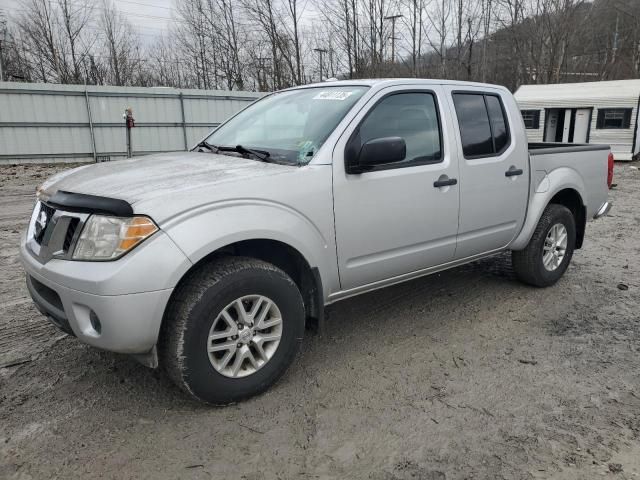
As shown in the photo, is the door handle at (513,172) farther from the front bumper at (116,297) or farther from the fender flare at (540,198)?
the front bumper at (116,297)

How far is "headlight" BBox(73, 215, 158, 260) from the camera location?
242cm

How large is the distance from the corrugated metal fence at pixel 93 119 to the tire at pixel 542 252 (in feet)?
57.2

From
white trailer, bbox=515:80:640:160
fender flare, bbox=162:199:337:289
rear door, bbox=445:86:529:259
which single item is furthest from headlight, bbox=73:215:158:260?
white trailer, bbox=515:80:640:160

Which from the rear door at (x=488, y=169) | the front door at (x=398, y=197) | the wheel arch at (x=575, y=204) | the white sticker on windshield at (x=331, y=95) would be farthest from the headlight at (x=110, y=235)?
the wheel arch at (x=575, y=204)

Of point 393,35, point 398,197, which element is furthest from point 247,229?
point 393,35

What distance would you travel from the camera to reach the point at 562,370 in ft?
10.9

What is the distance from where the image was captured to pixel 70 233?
2.58 metres

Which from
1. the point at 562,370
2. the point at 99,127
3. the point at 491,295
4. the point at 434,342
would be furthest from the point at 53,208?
the point at 99,127

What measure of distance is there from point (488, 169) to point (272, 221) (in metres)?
2.03

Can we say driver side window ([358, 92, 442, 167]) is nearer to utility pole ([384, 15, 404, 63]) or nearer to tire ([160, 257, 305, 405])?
tire ([160, 257, 305, 405])

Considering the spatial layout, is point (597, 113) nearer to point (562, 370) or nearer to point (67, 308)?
point (562, 370)

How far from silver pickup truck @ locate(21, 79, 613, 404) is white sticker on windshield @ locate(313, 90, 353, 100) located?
14mm

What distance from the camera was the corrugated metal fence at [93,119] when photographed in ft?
56.2

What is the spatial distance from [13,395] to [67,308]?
882 millimetres
